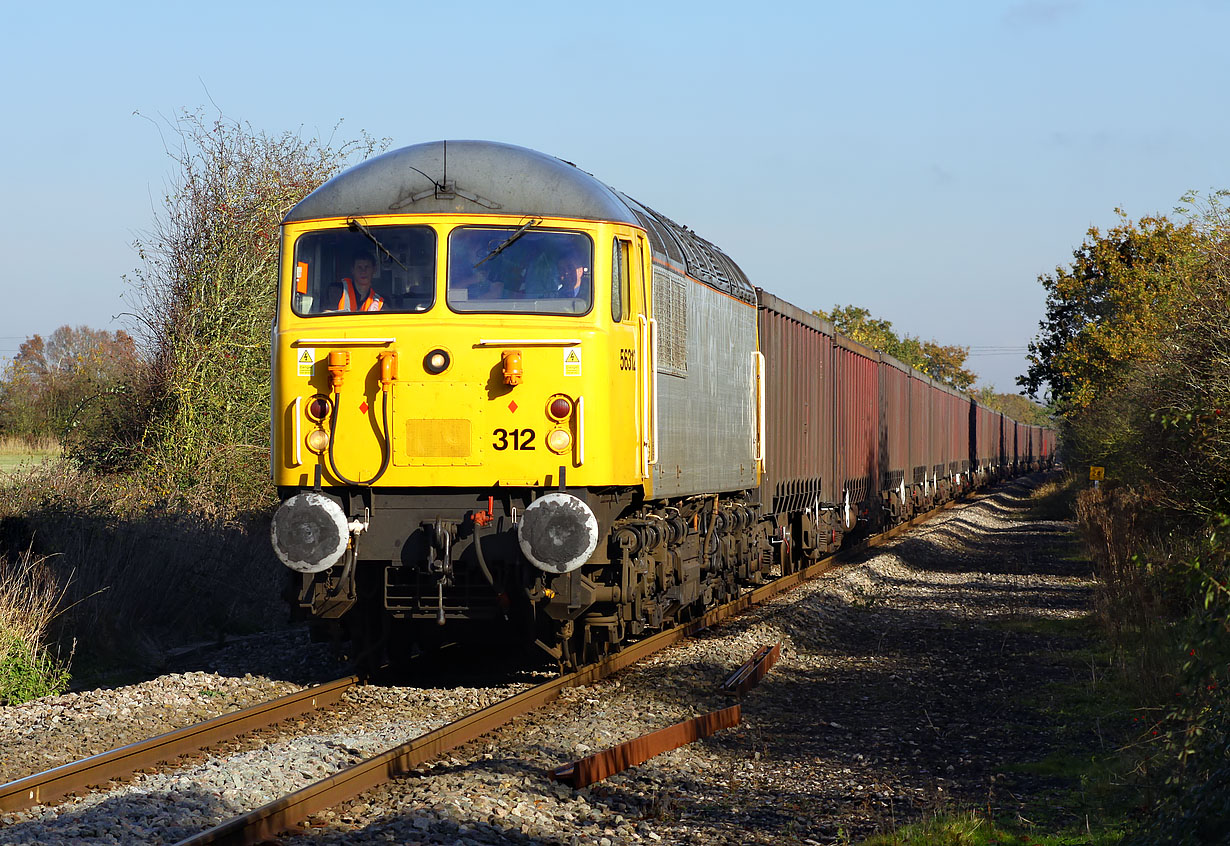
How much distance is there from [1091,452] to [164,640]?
2383 cm

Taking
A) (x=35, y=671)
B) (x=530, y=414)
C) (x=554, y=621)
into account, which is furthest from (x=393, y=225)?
(x=35, y=671)

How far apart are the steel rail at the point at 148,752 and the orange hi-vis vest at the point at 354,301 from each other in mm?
2655

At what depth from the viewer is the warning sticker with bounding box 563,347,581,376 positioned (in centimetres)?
897

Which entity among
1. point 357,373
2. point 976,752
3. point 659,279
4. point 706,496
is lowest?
point 976,752

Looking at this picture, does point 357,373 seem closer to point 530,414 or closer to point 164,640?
point 530,414

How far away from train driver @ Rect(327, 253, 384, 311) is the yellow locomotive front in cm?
1

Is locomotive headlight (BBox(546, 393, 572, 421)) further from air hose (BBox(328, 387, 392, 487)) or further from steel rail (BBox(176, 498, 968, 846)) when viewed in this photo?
steel rail (BBox(176, 498, 968, 846))

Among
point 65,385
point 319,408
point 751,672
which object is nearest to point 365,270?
point 319,408

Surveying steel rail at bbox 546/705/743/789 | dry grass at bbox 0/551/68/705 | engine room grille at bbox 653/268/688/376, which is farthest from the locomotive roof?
dry grass at bbox 0/551/68/705

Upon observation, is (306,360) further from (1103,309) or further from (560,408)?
(1103,309)

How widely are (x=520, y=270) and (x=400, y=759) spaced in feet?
12.2

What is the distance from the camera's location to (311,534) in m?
8.70

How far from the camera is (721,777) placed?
286 inches

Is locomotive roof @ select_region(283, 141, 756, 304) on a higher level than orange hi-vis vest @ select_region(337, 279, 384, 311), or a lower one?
higher
